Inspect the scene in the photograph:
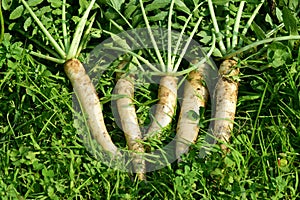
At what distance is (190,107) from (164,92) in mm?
137

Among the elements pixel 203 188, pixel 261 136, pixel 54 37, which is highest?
pixel 54 37

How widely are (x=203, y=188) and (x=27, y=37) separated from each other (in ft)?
3.56

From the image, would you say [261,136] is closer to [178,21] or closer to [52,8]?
[178,21]

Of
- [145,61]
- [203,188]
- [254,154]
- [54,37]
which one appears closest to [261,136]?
[254,154]

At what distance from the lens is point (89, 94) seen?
2.87m

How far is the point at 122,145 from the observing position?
9.30ft

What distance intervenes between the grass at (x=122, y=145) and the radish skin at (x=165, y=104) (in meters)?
0.09

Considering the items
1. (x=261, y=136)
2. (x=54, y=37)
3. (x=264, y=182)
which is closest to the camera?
(x=264, y=182)

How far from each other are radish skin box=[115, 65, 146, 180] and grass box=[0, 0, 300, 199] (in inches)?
2.0

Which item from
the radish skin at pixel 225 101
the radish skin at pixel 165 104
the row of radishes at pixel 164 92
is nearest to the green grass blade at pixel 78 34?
the row of radishes at pixel 164 92

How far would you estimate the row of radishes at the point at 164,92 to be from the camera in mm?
2781

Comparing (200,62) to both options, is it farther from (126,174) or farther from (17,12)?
(17,12)

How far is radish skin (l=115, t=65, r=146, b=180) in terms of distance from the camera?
269cm

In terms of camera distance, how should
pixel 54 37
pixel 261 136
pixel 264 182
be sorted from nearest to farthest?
pixel 264 182, pixel 261 136, pixel 54 37
